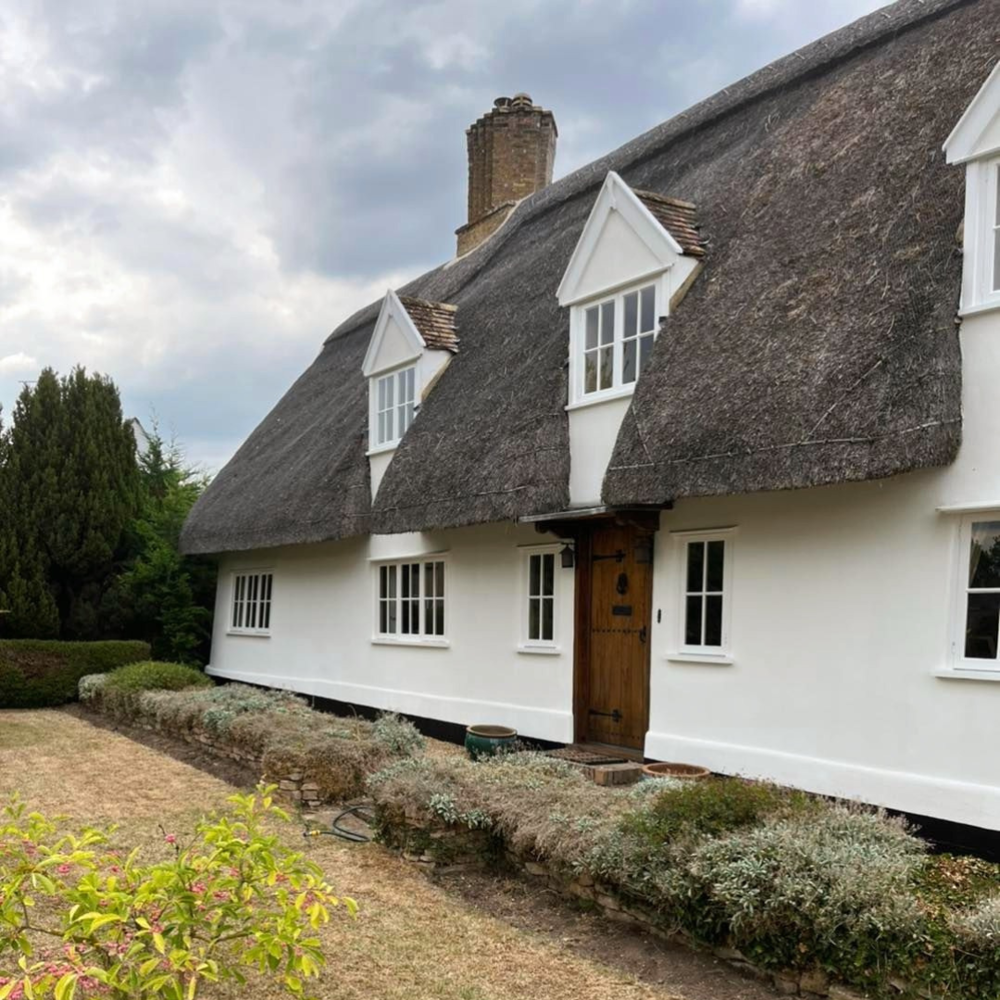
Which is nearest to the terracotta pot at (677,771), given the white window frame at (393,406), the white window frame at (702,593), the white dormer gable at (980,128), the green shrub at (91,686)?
the white window frame at (702,593)

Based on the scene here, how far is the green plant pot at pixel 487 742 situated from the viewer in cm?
941

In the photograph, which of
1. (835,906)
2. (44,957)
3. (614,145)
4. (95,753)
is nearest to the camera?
(835,906)

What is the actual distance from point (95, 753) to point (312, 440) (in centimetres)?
664

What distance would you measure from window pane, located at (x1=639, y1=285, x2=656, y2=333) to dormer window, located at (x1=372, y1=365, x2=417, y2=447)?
14.4ft

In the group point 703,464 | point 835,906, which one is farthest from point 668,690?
point 835,906

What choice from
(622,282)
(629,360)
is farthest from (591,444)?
(622,282)

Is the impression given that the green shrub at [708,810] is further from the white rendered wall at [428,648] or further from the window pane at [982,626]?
the white rendered wall at [428,648]

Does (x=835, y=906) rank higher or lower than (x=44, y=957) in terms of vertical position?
higher

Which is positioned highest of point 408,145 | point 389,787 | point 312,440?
point 408,145

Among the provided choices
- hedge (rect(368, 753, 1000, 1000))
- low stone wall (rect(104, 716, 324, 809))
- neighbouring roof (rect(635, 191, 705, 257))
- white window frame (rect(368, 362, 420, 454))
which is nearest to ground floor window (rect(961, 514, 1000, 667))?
hedge (rect(368, 753, 1000, 1000))

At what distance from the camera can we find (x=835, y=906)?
4.40 m

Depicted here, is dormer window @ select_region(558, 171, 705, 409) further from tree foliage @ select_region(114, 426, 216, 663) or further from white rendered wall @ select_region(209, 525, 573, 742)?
tree foliage @ select_region(114, 426, 216, 663)

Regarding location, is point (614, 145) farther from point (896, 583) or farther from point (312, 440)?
point (896, 583)

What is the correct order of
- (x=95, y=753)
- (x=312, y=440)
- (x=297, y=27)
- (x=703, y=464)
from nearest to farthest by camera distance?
(x=703, y=464)
(x=297, y=27)
(x=95, y=753)
(x=312, y=440)
